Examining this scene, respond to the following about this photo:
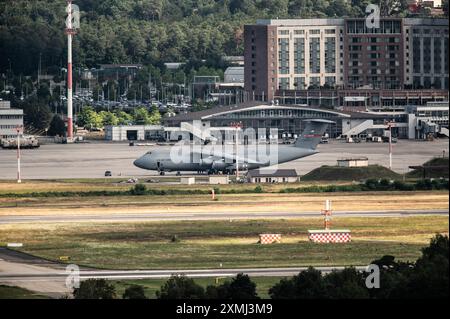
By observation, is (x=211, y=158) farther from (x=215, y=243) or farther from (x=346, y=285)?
(x=346, y=285)

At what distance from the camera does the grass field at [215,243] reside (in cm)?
7644

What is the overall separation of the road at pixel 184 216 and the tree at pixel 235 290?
122 ft

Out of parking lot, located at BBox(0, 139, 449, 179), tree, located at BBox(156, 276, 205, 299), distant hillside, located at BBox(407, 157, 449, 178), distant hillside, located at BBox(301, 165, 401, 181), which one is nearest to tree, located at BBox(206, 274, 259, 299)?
tree, located at BBox(156, 276, 205, 299)

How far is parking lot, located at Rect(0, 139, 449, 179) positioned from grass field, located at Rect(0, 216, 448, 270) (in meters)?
48.6

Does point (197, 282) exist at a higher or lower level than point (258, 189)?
lower

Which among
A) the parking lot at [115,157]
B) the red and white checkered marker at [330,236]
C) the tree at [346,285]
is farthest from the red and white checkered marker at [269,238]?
the parking lot at [115,157]

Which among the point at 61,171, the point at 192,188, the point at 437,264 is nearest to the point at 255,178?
the point at 192,188

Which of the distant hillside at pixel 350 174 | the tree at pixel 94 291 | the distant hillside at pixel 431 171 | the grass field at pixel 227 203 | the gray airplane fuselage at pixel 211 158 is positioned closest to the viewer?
the tree at pixel 94 291

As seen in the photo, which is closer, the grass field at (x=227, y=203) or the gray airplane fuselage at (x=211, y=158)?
the grass field at (x=227, y=203)

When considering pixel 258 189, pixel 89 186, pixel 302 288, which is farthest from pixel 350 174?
pixel 302 288

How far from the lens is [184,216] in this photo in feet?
323

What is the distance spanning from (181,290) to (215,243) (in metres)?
26.2

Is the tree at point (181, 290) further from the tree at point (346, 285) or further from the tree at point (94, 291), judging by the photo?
the tree at point (346, 285)

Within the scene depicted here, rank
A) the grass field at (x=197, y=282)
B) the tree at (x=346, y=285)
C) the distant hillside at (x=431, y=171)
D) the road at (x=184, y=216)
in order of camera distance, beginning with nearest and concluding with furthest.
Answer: the tree at (x=346, y=285)
the grass field at (x=197, y=282)
the road at (x=184, y=216)
the distant hillside at (x=431, y=171)
